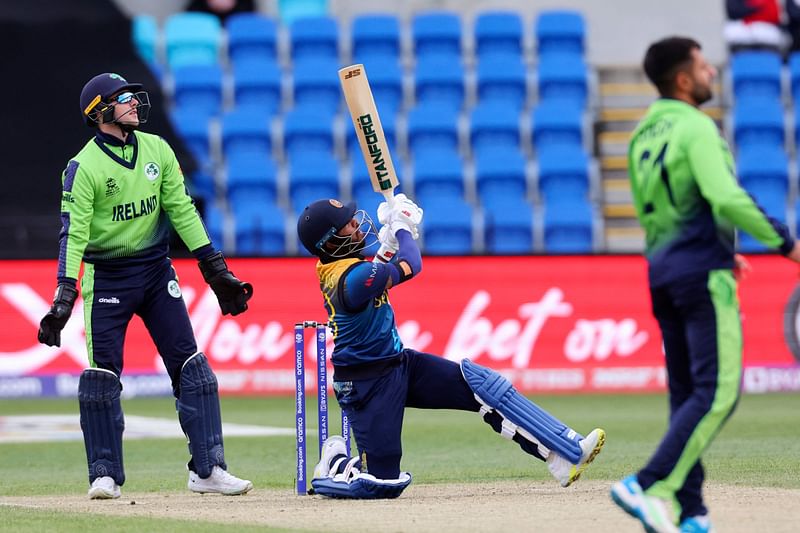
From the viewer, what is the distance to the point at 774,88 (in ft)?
64.8

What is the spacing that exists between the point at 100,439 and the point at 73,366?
304 inches

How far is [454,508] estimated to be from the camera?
6957 millimetres

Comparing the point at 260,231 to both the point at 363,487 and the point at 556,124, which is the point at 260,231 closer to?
the point at 556,124

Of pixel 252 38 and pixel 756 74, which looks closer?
pixel 756 74

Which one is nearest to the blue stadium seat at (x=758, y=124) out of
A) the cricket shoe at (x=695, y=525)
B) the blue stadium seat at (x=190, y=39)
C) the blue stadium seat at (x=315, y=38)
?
the blue stadium seat at (x=315, y=38)

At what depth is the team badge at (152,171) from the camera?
7.79 meters

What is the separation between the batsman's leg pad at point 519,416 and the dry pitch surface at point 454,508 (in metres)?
0.26

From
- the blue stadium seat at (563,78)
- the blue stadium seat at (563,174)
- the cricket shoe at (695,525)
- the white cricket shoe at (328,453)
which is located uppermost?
the blue stadium seat at (563,78)

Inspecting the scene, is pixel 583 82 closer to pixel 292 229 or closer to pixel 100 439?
pixel 292 229

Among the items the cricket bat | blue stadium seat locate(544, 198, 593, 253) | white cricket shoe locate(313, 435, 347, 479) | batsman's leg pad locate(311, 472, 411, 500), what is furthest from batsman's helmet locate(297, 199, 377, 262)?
blue stadium seat locate(544, 198, 593, 253)

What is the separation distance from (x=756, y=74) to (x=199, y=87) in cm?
751

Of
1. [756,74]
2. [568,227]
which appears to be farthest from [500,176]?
[756,74]

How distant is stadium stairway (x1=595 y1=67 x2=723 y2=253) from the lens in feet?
61.5

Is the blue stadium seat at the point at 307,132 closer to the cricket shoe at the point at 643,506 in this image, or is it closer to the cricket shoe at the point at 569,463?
the cricket shoe at the point at 569,463
